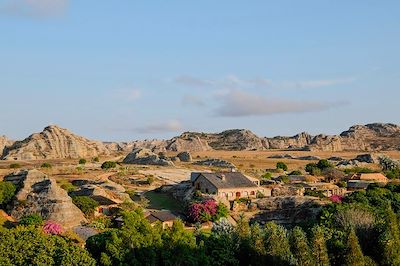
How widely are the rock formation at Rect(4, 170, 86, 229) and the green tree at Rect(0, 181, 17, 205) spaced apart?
86 cm

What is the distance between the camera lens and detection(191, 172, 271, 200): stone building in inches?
2719

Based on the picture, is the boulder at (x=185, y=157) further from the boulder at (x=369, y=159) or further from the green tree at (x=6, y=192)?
the green tree at (x=6, y=192)

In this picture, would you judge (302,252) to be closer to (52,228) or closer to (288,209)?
(52,228)

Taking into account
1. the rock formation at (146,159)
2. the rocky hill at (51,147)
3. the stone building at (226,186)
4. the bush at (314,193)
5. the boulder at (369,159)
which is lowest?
the bush at (314,193)

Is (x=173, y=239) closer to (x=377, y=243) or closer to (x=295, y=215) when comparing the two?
(x=377, y=243)

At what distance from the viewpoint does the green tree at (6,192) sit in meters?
60.1

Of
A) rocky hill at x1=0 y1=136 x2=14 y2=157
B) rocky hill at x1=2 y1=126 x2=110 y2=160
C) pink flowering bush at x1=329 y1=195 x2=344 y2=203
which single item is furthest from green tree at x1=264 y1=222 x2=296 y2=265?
rocky hill at x1=0 y1=136 x2=14 y2=157

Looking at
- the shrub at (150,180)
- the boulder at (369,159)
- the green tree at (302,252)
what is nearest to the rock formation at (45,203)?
the shrub at (150,180)

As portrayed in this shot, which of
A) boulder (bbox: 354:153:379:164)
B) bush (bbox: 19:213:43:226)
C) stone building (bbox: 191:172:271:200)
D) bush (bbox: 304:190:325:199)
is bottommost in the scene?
bush (bbox: 19:213:43:226)

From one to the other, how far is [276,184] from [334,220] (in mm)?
29358

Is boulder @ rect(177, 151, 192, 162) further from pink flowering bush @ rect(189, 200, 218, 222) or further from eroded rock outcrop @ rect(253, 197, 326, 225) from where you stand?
pink flowering bush @ rect(189, 200, 218, 222)

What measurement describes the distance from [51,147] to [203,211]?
8912 centimetres

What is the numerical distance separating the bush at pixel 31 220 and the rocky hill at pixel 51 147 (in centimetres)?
8238

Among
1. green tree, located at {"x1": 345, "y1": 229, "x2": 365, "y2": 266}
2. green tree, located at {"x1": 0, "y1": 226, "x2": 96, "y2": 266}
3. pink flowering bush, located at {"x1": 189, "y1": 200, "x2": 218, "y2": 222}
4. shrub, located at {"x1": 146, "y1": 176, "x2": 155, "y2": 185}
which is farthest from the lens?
shrub, located at {"x1": 146, "y1": 176, "x2": 155, "y2": 185}
